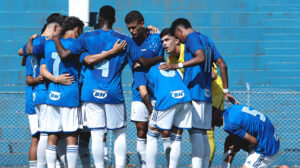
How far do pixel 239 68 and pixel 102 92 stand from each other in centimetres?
558

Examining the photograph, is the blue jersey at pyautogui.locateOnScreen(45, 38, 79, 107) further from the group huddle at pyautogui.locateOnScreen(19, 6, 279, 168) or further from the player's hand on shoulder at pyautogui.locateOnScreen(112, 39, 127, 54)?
the player's hand on shoulder at pyautogui.locateOnScreen(112, 39, 127, 54)

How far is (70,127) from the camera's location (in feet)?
18.9

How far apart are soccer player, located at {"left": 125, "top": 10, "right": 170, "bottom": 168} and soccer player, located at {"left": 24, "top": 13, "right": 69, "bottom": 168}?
90 centimetres

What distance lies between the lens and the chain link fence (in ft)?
27.5

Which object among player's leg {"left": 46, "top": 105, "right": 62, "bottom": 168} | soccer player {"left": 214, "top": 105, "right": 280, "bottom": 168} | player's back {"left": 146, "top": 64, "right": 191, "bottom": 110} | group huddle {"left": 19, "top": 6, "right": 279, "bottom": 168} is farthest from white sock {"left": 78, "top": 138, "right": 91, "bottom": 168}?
soccer player {"left": 214, "top": 105, "right": 280, "bottom": 168}

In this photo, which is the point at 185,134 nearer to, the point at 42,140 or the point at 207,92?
the point at 207,92

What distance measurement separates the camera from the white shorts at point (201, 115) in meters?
5.87

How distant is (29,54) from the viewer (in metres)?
6.32

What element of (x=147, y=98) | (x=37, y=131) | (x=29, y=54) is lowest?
(x=37, y=131)

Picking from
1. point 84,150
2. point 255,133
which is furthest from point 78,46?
point 255,133

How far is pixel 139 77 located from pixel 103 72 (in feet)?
2.00

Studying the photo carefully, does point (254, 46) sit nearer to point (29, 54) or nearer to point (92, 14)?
point (92, 14)

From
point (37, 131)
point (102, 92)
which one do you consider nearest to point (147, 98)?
point (102, 92)

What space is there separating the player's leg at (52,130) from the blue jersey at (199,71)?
5.33 feet
